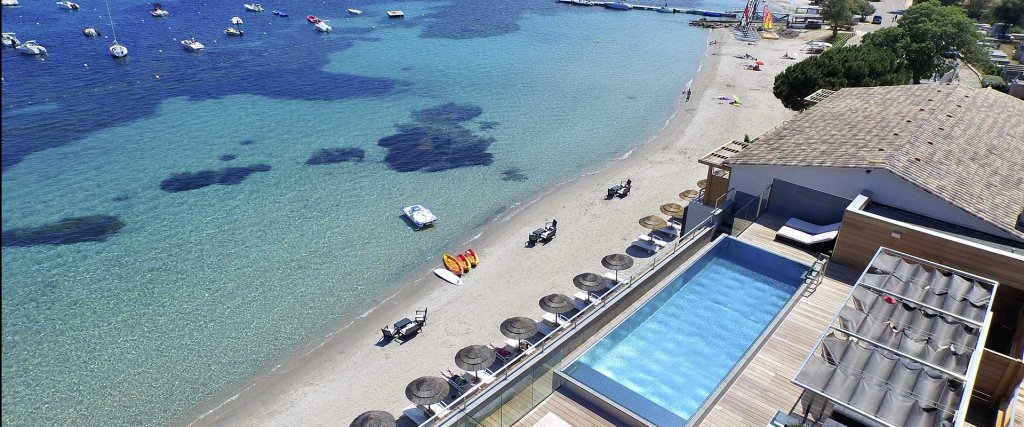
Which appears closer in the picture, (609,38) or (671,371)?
(671,371)

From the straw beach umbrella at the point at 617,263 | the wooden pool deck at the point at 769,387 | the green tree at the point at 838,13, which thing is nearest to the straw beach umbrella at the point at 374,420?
the wooden pool deck at the point at 769,387

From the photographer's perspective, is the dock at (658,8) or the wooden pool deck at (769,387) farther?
the dock at (658,8)

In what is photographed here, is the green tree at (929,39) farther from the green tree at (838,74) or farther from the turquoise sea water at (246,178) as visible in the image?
the turquoise sea water at (246,178)

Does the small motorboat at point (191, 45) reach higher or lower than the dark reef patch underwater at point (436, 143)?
higher

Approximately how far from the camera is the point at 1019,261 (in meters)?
19.5

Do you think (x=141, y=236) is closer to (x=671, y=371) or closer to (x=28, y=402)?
(x=28, y=402)

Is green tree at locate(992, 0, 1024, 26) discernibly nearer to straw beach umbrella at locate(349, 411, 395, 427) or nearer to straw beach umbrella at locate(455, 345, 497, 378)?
straw beach umbrella at locate(455, 345, 497, 378)

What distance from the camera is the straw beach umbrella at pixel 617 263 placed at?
106ft

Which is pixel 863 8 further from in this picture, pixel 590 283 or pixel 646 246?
pixel 590 283

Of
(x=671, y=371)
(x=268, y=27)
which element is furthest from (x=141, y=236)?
(x=268, y=27)

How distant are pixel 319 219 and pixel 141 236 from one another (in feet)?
35.5

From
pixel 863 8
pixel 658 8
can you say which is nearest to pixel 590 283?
pixel 863 8

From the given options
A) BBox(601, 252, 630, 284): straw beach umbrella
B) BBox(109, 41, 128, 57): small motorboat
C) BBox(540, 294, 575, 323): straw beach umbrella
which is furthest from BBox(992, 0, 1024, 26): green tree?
BBox(109, 41, 128, 57): small motorboat

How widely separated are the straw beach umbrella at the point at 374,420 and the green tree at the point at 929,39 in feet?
182
